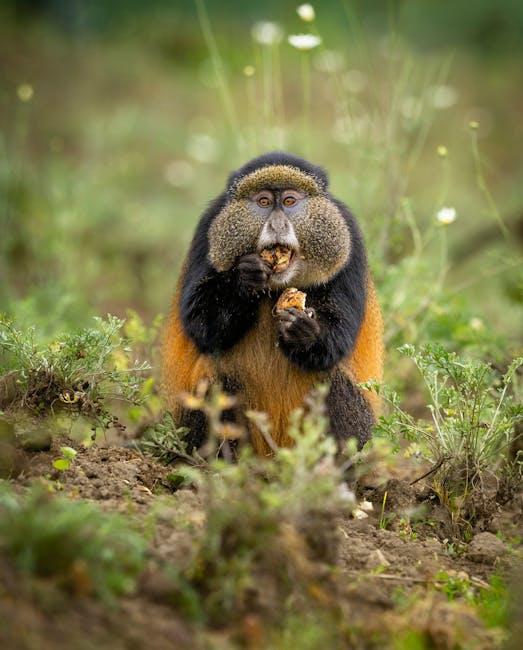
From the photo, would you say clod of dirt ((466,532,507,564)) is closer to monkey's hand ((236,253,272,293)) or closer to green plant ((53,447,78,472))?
monkey's hand ((236,253,272,293))

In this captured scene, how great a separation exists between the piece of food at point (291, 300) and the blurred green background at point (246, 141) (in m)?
1.57

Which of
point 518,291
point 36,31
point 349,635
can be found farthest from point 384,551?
point 36,31

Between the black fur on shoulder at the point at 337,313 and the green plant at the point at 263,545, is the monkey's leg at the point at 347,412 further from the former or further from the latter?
the green plant at the point at 263,545

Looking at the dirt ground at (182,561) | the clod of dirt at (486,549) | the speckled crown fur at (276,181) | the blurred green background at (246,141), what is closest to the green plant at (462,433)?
the dirt ground at (182,561)

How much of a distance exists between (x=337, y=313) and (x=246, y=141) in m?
2.98

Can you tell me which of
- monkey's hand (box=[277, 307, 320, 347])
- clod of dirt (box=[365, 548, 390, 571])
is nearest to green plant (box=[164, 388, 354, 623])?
clod of dirt (box=[365, 548, 390, 571])

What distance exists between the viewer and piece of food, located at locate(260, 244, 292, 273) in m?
5.34

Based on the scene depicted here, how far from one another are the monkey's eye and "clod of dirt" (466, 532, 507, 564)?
2.10m

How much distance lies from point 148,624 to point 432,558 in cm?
174

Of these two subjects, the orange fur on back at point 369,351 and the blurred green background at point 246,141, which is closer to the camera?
the orange fur on back at point 369,351

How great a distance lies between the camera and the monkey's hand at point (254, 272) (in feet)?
17.4

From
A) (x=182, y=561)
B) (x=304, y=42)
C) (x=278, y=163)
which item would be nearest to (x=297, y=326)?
(x=278, y=163)

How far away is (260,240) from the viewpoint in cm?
535

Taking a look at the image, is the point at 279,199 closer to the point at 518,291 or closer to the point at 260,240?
the point at 260,240
